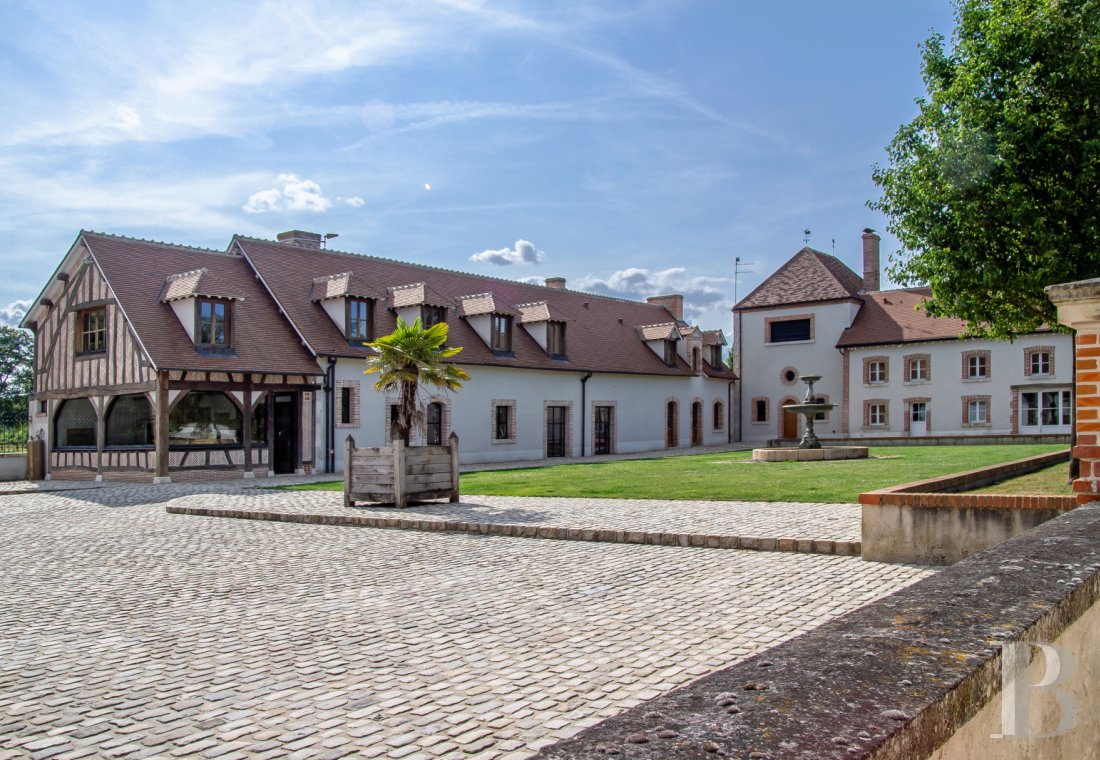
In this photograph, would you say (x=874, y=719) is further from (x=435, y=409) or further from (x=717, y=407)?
(x=717, y=407)

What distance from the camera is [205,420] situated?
23.5 m

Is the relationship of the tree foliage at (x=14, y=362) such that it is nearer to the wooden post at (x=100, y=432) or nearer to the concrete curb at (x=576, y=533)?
the wooden post at (x=100, y=432)

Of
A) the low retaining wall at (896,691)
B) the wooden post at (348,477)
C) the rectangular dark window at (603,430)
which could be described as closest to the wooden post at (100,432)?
the wooden post at (348,477)

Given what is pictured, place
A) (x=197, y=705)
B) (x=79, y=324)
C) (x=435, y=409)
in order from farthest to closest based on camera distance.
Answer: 1. (x=435, y=409)
2. (x=79, y=324)
3. (x=197, y=705)

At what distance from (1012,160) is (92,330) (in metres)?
22.3

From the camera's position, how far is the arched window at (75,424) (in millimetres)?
25094

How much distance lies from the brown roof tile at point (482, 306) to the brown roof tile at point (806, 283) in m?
4.00

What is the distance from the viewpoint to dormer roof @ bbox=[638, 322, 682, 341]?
123ft

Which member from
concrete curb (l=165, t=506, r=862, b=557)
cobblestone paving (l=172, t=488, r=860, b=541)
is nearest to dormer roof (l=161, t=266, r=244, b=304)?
cobblestone paving (l=172, t=488, r=860, b=541)

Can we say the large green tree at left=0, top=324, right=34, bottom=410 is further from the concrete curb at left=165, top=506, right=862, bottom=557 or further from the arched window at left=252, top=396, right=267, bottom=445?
the concrete curb at left=165, top=506, right=862, bottom=557

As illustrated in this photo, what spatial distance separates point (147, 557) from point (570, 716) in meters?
6.88

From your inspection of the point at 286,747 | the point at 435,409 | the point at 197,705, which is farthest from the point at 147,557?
the point at 435,409

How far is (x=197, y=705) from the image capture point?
425 centimetres

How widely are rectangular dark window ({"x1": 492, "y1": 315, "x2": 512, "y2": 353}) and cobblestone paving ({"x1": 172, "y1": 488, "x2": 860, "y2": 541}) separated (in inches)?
576
